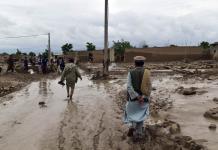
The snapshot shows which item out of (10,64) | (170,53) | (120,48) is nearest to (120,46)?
(120,48)

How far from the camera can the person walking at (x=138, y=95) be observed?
912 centimetres

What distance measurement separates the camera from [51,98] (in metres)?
17.9

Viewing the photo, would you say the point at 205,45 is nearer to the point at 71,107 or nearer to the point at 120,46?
the point at 120,46

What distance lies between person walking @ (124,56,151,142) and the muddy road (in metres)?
0.47

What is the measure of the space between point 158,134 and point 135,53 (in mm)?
43936

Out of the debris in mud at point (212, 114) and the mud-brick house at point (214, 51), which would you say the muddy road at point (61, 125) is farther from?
the mud-brick house at point (214, 51)

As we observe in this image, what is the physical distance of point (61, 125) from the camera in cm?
1128

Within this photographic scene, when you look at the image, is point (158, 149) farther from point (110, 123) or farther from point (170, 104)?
point (170, 104)

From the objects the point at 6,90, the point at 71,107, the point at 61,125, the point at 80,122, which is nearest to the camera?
the point at 61,125

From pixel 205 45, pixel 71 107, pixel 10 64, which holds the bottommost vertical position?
pixel 71 107

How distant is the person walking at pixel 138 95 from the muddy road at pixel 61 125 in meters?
0.47

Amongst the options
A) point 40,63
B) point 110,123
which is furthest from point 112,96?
point 40,63

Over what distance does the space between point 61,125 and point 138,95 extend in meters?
2.90

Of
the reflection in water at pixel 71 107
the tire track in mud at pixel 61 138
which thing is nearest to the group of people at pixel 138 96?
the tire track in mud at pixel 61 138
